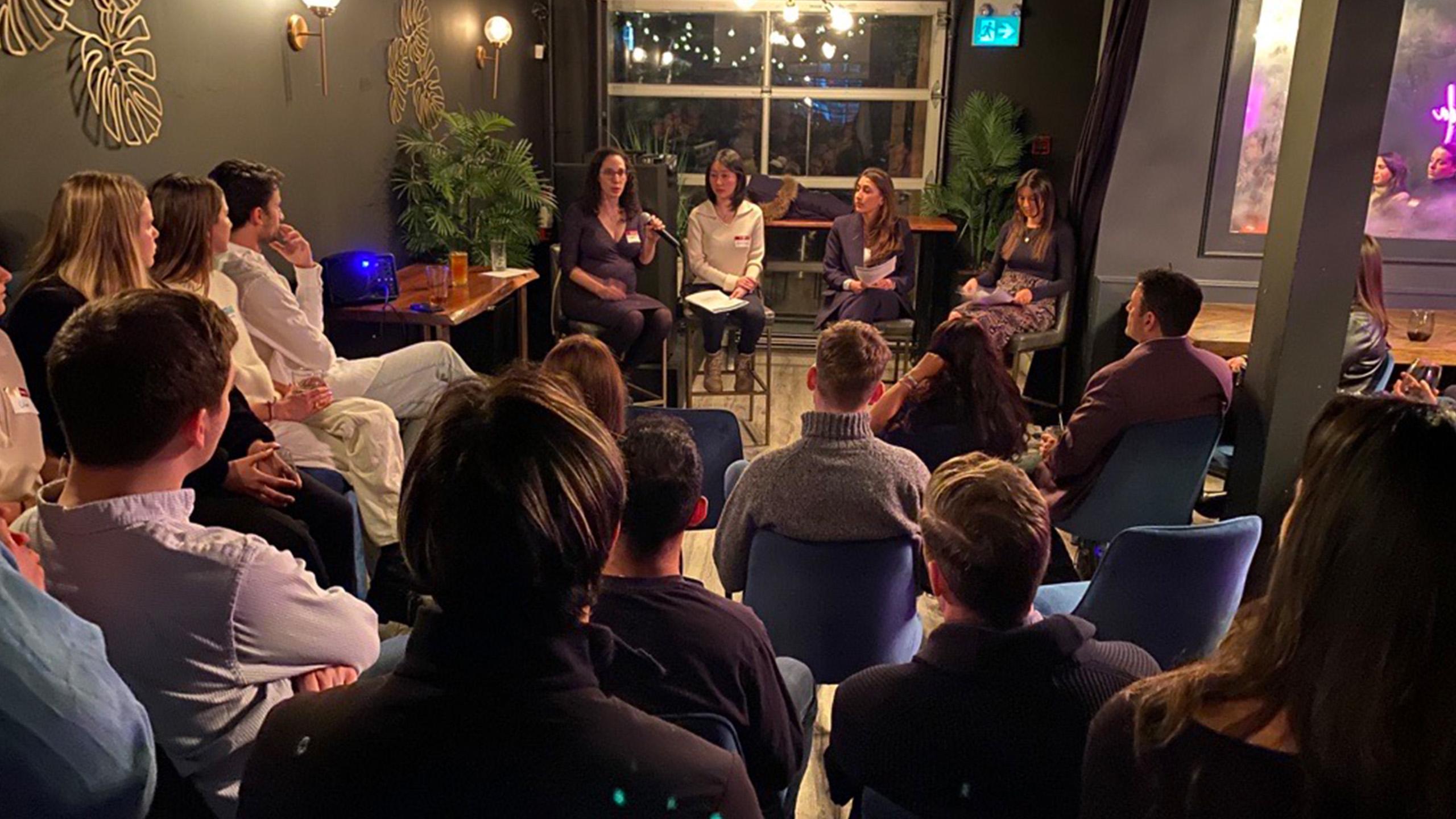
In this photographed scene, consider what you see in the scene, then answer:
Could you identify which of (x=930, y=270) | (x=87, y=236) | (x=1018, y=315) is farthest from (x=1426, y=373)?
(x=930, y=270)

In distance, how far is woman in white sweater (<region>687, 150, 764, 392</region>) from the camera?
5.66 meters

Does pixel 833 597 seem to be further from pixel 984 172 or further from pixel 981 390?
pixel 984 172

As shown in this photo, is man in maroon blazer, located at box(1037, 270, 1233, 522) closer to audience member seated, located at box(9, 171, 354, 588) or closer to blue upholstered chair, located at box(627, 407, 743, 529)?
blue upholstered chair, located at box(627, 407, 743, 529)

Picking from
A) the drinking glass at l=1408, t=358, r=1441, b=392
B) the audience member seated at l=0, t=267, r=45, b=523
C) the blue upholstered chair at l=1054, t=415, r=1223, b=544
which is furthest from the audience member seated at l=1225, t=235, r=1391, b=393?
the audience member seated at l=0, t=267, r=45, b=523

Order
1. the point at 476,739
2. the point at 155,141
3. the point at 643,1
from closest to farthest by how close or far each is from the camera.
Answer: the point at 476,739 < the point at 155,141 < the point at 643,1

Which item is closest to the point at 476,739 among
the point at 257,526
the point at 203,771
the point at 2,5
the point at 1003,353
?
the point at 203,771

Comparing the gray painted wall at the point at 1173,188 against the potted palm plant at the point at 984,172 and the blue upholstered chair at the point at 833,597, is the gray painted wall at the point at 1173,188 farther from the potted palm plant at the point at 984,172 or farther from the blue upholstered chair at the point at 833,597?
the blue upholstered chair at the point at 833,597

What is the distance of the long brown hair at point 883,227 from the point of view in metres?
5.61

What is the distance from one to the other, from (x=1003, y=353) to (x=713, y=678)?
4327 mm

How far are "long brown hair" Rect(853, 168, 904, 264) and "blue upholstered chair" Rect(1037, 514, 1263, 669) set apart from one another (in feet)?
11.5

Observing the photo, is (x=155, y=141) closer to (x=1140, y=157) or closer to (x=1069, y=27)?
(x=1140, y=157)

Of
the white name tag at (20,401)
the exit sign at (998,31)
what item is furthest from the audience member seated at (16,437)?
the exit sign at (998,31)

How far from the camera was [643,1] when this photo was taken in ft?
24.6

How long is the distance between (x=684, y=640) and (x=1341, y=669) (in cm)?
79
